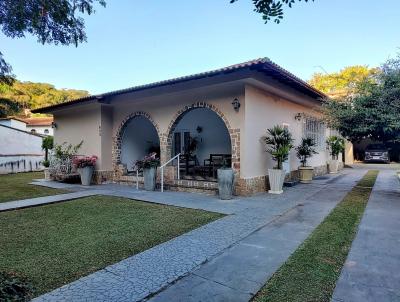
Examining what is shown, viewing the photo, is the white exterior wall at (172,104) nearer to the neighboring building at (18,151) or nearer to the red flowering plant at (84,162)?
the red flowering plant at (84,162)

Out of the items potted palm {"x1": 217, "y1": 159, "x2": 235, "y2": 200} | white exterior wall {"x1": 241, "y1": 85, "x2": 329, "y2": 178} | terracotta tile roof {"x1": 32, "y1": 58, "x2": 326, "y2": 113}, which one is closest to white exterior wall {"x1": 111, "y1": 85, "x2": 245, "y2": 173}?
white exterior wall {"x1": 241, "y1": 85, "x2": 329, "y2": 178}

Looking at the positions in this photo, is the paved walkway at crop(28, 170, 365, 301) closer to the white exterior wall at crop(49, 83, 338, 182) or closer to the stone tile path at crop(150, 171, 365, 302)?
the stone tile path at crop(150, 171, 365, 302)

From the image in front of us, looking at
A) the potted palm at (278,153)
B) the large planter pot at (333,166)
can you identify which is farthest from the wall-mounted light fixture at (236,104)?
the large planter pot at (333,166)

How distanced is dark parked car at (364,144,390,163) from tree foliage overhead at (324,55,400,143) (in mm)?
18298

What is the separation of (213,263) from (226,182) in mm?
4742

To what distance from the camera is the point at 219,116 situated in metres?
9.84

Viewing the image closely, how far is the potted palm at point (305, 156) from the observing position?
12.4 meters

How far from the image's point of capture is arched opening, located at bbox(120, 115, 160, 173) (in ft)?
44.9

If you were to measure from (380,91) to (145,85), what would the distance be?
7346mm

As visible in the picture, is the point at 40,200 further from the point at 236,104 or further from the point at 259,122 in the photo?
the point at 259,122

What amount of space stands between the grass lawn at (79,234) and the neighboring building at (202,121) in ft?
10.7

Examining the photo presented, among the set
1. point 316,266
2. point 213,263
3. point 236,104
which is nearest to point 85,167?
point 236,104

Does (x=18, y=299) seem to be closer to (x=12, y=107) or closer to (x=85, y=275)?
(x=85, y=275)

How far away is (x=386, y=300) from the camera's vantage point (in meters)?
2.99
